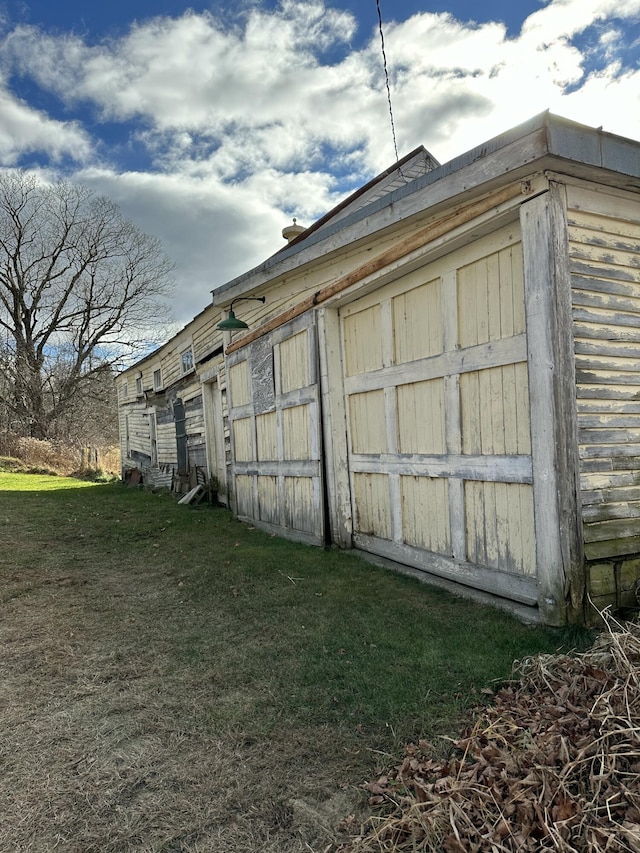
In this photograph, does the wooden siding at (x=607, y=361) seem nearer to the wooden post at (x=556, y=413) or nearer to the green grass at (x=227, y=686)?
the wooden post at (x=556, y=413)

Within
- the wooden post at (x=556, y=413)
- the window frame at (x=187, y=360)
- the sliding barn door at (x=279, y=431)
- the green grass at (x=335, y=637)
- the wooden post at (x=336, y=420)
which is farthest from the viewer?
the window frame at (x=187, y=360)

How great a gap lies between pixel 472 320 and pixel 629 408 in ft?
4.03

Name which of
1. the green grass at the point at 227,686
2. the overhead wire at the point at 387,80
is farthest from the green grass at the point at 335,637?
the overhead wire at the point at 387,80

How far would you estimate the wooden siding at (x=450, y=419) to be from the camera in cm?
347

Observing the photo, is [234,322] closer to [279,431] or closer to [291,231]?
[279,431]

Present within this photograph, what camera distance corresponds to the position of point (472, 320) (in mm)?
3811

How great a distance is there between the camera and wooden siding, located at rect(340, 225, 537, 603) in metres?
3.47

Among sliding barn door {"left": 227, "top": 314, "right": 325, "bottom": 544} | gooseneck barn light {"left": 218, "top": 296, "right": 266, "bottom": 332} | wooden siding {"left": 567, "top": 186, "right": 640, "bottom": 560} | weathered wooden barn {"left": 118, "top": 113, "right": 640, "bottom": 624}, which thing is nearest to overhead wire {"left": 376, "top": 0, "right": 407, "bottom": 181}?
weathered wooden barn {"left": 118, "top": 113, "right": 640, "bottom": 624}

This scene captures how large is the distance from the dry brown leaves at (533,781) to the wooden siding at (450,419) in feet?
4.17

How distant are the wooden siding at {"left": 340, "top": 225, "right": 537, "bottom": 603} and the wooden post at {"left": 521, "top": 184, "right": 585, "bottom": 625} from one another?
0.74 feet

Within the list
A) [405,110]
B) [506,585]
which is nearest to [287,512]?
[506,585]

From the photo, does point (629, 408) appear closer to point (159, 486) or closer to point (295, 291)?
point (295, 291)

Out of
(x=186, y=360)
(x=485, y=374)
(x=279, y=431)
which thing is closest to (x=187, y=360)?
(x=186, y=360)

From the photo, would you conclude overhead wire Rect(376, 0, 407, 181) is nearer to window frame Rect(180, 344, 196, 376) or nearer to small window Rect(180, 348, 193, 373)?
window frame Rect(180, 344, 196, 376)
